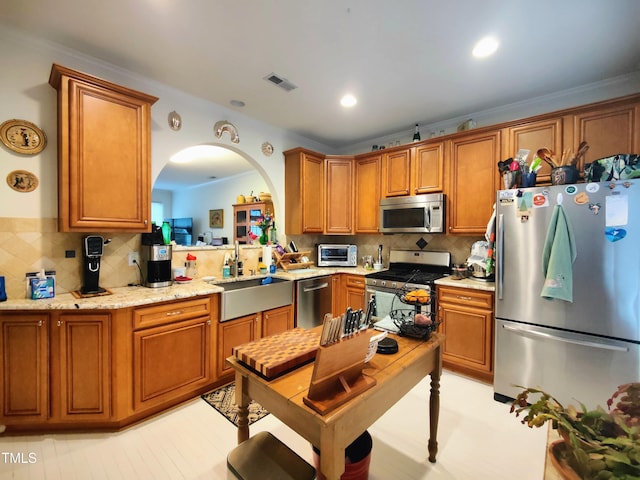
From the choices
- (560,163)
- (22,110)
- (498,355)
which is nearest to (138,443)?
(22,110)

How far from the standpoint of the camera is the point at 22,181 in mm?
2072

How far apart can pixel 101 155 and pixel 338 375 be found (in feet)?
7.70

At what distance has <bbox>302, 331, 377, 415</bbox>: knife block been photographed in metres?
0.95

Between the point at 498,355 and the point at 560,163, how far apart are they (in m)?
1.74

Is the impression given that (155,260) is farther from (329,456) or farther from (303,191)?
(329,456)

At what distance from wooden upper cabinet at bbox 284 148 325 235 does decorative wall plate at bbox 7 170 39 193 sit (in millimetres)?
2444

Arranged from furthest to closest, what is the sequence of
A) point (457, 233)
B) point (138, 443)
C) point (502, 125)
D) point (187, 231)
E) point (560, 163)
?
point (187, 231)
point (457, 233)
point (502, 125)
point (560, 163)
point (138, 443)

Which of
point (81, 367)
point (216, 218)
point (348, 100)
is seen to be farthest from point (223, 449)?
point (216, 218)

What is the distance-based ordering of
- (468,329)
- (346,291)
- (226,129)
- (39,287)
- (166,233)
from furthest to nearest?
(346,291), (226,129), (468,329), (166,233), (39,287)

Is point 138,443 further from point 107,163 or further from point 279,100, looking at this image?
point 279,100

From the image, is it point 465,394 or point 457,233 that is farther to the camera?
point 457,233

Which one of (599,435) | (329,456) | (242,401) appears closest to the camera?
(599,435)

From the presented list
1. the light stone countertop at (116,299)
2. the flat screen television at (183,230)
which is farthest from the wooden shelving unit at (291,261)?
the flat screen television at (183,230)

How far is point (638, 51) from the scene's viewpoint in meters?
2.14
